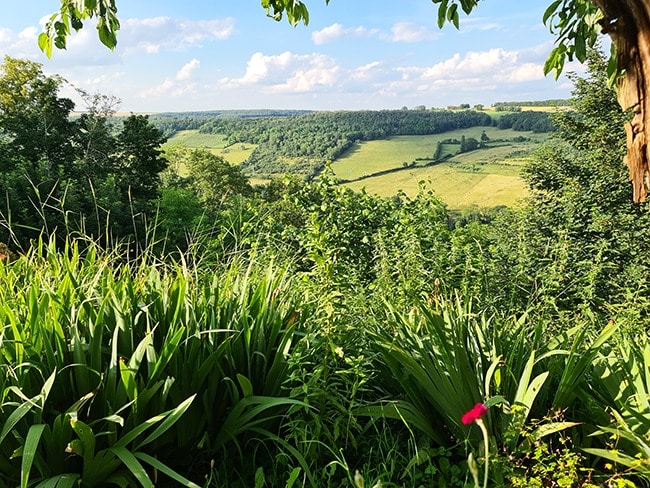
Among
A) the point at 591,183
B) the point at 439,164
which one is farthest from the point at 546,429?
the point at 439,164

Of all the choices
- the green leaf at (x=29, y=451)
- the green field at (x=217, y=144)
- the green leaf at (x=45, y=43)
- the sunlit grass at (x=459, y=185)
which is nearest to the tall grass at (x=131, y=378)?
the green leaf at (x=29, y=451)

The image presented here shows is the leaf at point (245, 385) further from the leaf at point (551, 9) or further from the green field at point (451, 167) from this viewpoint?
the green field at point (451, 167)

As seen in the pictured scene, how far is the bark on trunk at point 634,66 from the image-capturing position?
4.63ft

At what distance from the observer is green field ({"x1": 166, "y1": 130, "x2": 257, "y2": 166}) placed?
69250 millimetres

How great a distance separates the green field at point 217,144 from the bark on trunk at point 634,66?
6766cm

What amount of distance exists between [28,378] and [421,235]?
14.5 ft

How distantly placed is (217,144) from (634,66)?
73.8 m

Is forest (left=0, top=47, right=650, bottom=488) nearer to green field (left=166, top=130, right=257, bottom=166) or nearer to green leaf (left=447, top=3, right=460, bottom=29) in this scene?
green leaf (left=447, top=3, right=460, bottom=29)

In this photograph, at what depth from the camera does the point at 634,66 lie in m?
1.47

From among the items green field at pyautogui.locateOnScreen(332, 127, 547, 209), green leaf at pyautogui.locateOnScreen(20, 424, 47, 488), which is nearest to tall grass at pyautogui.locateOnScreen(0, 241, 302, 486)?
green leaf at pyautogui.locateOnScreen(20, 424, 47, 488)

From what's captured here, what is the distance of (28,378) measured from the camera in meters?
1.44

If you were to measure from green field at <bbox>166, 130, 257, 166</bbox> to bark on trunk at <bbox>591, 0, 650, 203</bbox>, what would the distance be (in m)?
67.7

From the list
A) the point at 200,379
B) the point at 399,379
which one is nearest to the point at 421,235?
the point at 399,379

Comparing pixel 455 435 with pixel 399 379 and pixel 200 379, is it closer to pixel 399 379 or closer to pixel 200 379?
pixel 399 379
